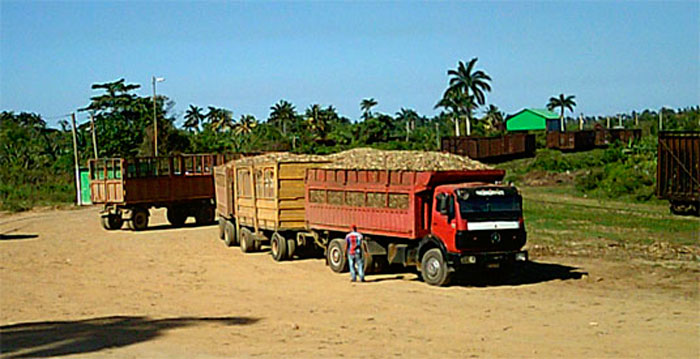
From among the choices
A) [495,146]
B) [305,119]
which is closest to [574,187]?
[495,146]

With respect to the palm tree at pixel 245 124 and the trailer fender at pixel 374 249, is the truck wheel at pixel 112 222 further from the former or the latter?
the palm tree at pixel 245 124

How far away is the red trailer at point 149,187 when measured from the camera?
122ft

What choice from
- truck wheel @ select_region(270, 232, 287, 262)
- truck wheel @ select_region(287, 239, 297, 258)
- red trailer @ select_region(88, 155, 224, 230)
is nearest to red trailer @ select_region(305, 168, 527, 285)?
truck wheel @ select_region(287, 239, 297, 258)

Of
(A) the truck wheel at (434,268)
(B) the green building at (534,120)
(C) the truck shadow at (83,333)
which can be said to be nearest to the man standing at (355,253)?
(A) the truck wheel at (434,268)

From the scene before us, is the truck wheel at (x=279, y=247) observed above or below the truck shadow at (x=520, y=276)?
above

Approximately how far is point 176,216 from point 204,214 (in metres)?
1.26

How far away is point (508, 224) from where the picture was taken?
20453 mm

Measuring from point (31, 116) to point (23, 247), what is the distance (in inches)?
2913

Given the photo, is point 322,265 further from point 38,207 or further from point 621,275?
point 38,207

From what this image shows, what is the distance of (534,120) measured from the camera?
11588 centimetres

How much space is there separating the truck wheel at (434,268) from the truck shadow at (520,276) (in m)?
0.68

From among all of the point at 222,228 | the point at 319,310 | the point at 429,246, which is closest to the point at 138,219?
the point at 222,228

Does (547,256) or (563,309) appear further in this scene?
(547,256)

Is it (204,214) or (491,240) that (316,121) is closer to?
(204,214)
